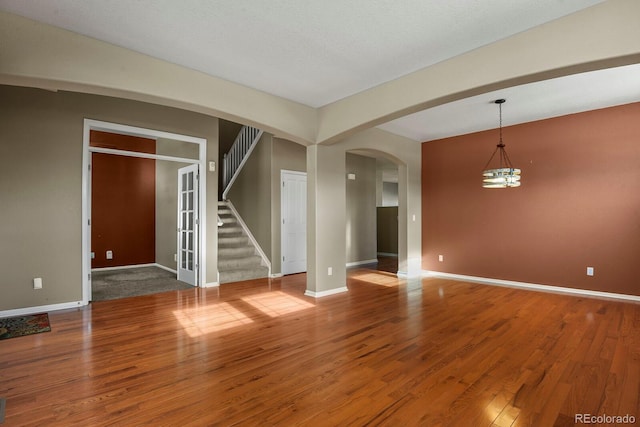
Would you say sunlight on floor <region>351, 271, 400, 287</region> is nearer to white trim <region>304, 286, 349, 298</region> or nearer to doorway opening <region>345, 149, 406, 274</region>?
doorway opening <region>345, 149, 406, 274</region>

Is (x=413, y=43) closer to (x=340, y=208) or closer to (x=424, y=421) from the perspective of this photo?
(x=340, y=208)

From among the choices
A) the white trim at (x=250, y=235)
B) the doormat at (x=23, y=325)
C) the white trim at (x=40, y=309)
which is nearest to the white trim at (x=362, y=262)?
the white trim at (x=250, y=235)

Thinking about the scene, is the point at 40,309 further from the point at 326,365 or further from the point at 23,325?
the point at 326,365

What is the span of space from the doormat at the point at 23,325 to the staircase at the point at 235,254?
246cm

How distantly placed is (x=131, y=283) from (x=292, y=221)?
10.0 feet

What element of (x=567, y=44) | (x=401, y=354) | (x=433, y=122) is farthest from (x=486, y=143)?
(x=401, y=354)

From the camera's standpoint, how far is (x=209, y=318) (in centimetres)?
371

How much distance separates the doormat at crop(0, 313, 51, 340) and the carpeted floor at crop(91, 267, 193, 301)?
869 mm

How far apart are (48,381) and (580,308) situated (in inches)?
219

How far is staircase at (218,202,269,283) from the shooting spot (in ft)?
19.1

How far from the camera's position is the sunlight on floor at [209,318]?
11.0 feet

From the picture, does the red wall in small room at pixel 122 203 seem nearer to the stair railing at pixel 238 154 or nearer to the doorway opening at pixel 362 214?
the stair railing at pixel 238 154

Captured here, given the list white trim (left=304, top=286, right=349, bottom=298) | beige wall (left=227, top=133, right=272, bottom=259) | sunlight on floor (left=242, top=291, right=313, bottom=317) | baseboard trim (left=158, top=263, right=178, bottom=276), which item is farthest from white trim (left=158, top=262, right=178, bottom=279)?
white trim (left=304, top=286, right=349, bottom=298)

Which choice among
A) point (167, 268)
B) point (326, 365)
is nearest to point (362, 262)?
point (167, 268)
